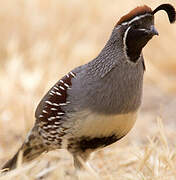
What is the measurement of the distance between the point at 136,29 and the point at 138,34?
32 mm

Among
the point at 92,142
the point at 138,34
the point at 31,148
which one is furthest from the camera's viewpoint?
the point at 31,148

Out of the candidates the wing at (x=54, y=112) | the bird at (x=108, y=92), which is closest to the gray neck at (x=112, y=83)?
the bird at (x=108, y=92)

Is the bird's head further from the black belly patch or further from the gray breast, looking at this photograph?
the black belly patch

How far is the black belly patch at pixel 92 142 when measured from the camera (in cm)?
365

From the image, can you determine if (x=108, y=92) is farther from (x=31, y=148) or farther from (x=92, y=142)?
(x=31, y=148)

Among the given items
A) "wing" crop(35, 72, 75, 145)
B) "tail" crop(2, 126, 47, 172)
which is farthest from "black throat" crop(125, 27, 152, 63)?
"tail" crop(2, 126, 47, 172)

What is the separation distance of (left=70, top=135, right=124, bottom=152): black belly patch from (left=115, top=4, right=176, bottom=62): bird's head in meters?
0.48

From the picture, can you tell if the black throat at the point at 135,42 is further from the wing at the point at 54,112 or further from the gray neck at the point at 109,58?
the wing at the point at 54,112

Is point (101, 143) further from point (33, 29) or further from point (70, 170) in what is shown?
point (33, 29)

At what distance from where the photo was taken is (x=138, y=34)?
3.57 m

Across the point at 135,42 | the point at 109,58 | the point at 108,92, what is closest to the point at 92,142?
the point at 108,92

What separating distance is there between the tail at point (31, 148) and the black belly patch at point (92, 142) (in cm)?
45

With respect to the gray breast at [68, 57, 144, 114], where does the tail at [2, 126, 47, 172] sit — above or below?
below

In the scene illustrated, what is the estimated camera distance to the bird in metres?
3.58
